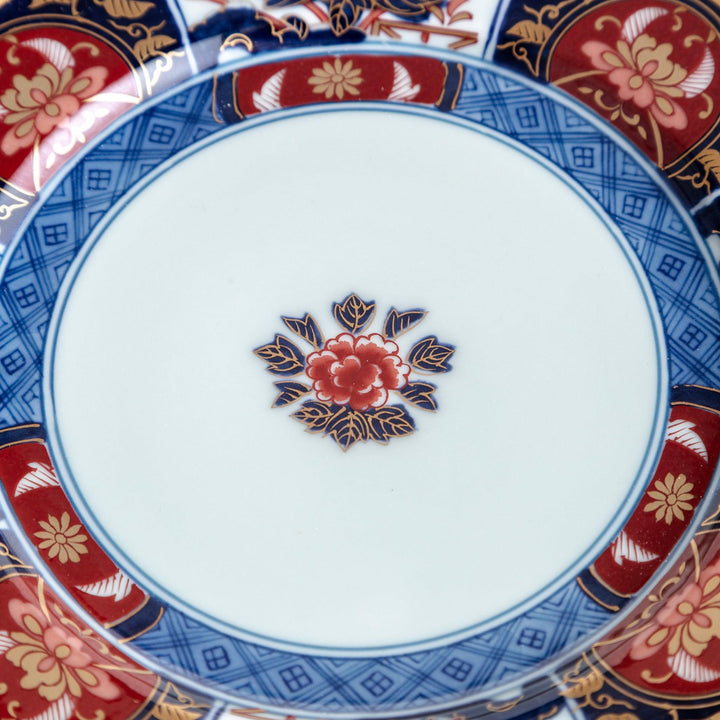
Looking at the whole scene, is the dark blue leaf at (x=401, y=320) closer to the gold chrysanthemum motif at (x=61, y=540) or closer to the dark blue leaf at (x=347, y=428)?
the dark blue leaf at (x=347, y=428)

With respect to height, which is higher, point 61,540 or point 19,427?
point 19,427

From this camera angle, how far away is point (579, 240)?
1.29 meters

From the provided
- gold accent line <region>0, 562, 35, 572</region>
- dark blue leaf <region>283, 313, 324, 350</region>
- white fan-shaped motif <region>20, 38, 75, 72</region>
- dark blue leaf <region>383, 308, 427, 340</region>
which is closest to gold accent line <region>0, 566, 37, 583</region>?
gold accent line <region>0, 562, 35, 572</region>

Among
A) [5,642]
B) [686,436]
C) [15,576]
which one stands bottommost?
[5,642]

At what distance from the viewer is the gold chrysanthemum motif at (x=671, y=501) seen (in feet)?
4.32

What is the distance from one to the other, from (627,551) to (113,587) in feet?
3.10

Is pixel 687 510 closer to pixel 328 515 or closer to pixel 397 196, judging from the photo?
pixel 328 515

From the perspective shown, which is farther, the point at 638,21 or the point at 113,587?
the point at 113,587

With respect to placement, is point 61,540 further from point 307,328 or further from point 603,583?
point 603,583

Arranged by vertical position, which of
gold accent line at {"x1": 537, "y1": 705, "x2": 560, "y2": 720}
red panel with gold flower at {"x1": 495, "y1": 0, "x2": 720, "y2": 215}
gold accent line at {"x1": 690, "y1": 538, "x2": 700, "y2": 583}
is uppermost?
red panel with gold flower at {"x1": 495, "y1": 0, "x2": 720, "y2": 215}

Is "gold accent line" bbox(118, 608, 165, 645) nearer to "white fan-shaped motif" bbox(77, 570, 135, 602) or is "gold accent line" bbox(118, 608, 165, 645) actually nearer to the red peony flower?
"white fan-shaped motif" bbox(77, 570, 135, 602)

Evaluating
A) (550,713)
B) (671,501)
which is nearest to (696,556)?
(671,501)

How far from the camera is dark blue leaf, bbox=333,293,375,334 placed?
1310 millimetres

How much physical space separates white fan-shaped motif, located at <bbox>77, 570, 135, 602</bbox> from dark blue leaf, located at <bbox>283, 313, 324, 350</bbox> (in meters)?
0.55
